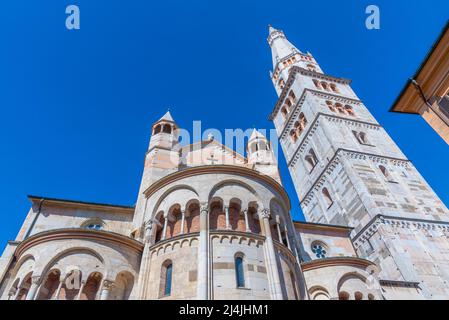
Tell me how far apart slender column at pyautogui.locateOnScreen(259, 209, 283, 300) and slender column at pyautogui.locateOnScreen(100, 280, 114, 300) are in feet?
20.6

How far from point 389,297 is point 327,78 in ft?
95.2

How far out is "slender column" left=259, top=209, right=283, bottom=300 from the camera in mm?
11768

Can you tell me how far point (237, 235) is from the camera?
1306 centimetres

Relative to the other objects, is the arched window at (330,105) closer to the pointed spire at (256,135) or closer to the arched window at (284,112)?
the arched window at (284,112)

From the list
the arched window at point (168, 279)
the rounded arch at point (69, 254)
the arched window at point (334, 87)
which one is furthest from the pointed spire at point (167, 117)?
the arched window at point (334, 87)

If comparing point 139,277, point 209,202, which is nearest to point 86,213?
point 139,277

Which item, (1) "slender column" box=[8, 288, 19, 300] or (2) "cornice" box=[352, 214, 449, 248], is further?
(2) "cornice" box=[352, 214, 449, 248]

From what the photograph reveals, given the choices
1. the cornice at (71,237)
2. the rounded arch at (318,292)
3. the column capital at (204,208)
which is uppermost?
the column capital at (204,208)

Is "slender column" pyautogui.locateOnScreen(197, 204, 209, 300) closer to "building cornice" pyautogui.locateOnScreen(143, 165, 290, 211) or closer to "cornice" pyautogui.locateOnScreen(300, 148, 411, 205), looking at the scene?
"building cornice" pyautogui.locateOnScreen(143, 165, 290, 211)

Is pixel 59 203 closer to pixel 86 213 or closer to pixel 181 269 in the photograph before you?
pixel 86 213

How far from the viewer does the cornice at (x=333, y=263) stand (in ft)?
54.9

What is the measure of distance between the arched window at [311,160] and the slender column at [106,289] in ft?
79.8

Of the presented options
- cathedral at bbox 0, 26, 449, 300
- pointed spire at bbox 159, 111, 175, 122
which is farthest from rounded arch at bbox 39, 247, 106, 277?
pointed spire at bbox 159, 111, 175, 122
